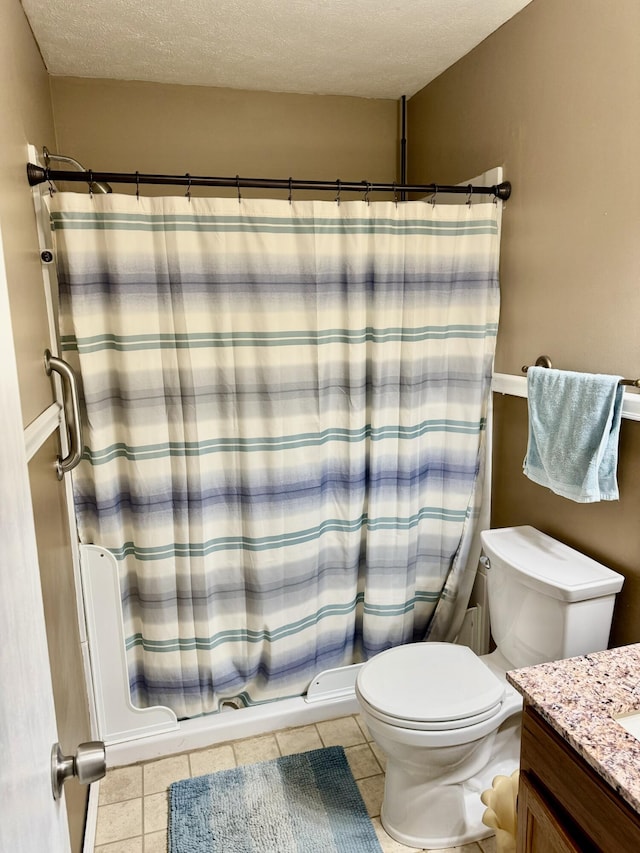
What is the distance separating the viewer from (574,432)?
1698 mm

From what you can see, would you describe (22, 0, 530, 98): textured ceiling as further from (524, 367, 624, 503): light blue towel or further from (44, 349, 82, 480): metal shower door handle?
(524, 367, 624, 503): light blue towel

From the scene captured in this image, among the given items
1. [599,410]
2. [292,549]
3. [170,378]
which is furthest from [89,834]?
[599,410]

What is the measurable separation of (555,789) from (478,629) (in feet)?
4.20

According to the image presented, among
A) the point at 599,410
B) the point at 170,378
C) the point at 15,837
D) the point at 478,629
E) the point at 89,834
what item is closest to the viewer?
the point at 15,837

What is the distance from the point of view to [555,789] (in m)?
1.08

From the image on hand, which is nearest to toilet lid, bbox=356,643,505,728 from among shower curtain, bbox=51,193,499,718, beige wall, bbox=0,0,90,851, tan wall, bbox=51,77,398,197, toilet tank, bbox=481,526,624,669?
toilet tank, bbox=481,526,624,669

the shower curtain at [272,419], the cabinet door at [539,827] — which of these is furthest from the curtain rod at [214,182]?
the cabinet door at [539,827]

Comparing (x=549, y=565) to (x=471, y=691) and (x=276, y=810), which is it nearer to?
(x=471, y=691)

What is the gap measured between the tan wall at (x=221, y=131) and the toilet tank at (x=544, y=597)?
176 cm

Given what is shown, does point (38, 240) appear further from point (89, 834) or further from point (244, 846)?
point (244, 846)

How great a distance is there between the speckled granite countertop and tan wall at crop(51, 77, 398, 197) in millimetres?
2168

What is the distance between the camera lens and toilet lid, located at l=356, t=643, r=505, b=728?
5.27 feet

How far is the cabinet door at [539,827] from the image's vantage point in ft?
3.39

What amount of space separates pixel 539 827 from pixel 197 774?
1265 mm
